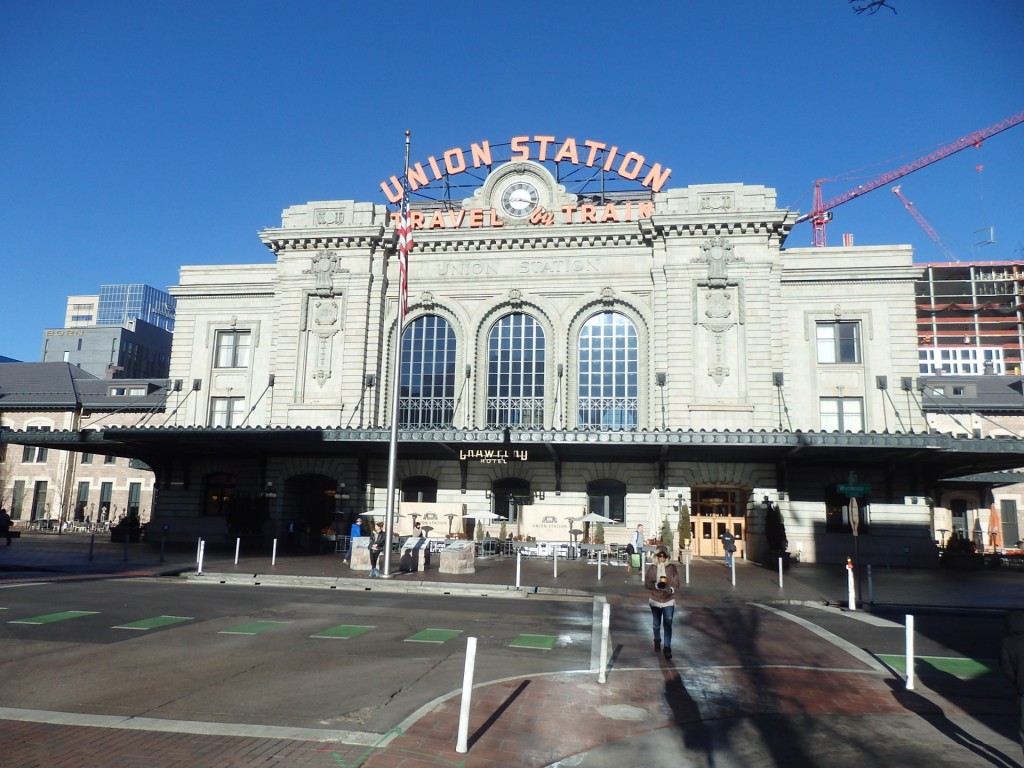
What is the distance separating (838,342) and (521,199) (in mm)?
19027

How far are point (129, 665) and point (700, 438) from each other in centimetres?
2428

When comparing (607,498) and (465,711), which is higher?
(607,498)

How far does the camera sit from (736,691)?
10.4m

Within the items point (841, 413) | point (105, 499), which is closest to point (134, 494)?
point (105, 499)

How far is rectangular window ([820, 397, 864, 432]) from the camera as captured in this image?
122ft

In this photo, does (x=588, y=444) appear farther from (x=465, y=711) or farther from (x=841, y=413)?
(x=465, y=711)

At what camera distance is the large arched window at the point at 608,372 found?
126ft

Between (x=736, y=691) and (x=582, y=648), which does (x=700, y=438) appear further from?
(x=736, y=691)

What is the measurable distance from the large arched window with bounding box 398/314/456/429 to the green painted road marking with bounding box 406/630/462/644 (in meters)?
25.5

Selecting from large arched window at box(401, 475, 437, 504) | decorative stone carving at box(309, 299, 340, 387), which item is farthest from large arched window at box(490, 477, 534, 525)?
decorative stone carving at box(309, 299, 340, 387)

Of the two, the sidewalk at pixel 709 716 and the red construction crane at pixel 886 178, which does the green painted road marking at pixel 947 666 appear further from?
the red construction crane at pixel 886 178

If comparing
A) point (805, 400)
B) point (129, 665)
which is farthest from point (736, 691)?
point (805, 400)

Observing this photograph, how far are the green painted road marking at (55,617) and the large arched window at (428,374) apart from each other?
24.6m

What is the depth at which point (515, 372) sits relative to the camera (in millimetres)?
40000
